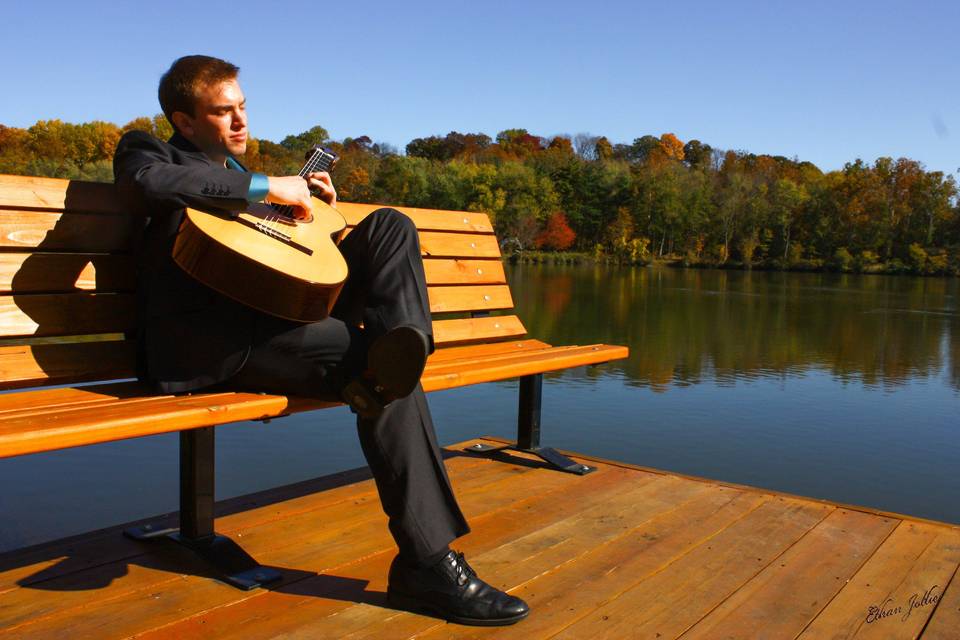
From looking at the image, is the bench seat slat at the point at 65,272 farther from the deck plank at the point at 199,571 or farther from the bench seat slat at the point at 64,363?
the deck plank at the point at 199,571

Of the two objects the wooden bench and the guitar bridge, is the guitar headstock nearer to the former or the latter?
the guitar bridge

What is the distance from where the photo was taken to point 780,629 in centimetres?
205

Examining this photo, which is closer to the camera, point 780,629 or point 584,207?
point 780,629

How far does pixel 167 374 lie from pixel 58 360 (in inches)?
16.4

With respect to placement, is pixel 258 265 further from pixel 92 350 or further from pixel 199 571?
pixel 199 571

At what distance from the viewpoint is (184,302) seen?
2.13 m

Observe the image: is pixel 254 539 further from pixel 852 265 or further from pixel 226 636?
pixel 852 265

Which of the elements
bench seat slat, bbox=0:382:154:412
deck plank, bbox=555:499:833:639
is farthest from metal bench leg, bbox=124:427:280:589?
deck plank, bbox=555:499:833:639

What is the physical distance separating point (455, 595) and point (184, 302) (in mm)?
934

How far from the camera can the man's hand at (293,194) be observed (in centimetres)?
221

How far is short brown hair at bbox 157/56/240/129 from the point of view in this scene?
229cm

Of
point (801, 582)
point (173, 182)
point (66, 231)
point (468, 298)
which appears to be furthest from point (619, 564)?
point (66, 231)

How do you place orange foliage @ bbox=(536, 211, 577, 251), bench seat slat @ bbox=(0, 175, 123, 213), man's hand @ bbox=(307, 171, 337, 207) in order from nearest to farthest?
bench seat slat @ bbox=(0, 175, 123, 213), man's hand @ bbox=(307, 171, 337, 207), orange foliage @ bbox=(536, 211, 577, 251)

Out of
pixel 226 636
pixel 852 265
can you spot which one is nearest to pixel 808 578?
pixel 226 636
